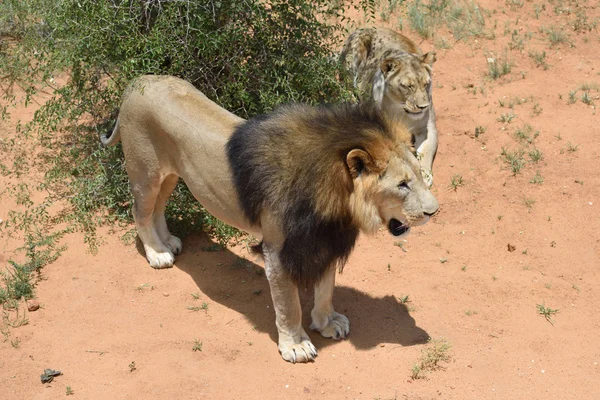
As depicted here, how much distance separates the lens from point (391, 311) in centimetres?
614

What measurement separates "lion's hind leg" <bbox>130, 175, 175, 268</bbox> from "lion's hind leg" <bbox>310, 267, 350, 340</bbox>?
1665mm

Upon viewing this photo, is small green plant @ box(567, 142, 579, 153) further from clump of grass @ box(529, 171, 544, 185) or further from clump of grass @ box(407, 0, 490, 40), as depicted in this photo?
clump of grass @ box(407, 0, 490, 40)

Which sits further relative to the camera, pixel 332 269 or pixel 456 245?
pixel 456 245

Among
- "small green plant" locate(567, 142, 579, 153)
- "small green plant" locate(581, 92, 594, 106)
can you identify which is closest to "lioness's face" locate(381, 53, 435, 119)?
"small green plant" locate(567, 142, 579, 153)

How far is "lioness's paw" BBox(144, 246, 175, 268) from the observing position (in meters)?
6.68

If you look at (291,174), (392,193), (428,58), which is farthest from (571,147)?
(291,174)

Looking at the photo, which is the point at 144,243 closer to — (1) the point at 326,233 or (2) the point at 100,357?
(2) the point at 100,357

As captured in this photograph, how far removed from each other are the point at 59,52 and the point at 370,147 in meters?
3.95

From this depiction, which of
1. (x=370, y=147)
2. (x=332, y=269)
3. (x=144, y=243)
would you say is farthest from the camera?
(x=144, y=243)

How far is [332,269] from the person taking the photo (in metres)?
5.33

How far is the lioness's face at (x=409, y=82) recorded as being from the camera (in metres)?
8.05

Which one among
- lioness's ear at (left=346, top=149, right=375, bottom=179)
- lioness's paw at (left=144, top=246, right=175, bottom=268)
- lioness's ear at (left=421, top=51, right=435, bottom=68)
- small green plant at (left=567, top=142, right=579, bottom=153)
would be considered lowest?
lioness's paw at (left=144, top=246, right=175, bottom=268)

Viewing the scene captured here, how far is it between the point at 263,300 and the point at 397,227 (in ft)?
6.18

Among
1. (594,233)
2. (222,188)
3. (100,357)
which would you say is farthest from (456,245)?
(100,357)
